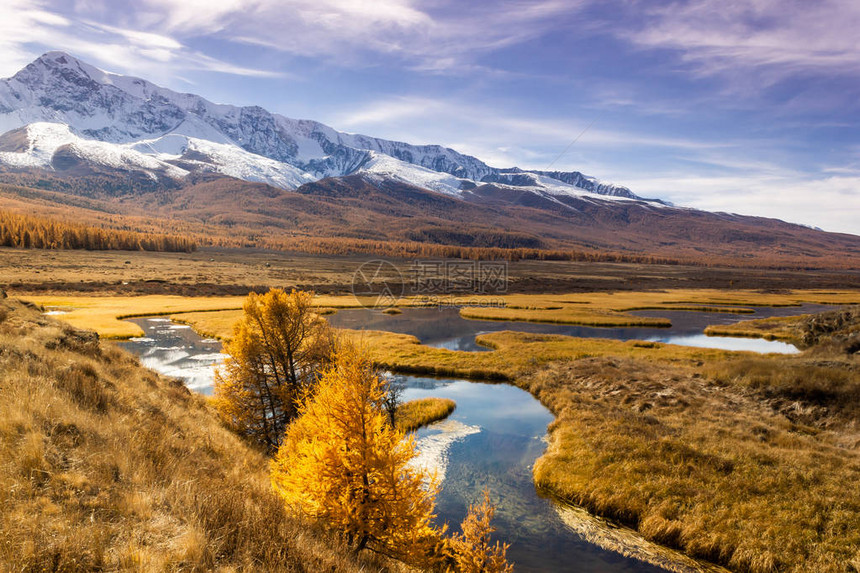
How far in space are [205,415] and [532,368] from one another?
29.6 meters

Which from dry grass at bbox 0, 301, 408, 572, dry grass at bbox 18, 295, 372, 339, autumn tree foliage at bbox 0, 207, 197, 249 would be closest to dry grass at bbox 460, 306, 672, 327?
dry grass at bbox 18, 295, 372, 339

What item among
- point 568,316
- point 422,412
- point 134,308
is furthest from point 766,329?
point 134,308

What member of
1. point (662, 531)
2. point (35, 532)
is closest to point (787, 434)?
point (662, 531)

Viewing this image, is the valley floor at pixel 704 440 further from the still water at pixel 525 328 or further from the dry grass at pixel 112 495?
the dry grass at pixel 112 495

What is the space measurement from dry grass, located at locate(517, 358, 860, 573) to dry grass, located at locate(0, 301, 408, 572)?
43.7 feet

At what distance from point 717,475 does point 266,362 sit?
25.9 meters

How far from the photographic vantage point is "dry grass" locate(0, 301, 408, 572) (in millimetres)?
6480

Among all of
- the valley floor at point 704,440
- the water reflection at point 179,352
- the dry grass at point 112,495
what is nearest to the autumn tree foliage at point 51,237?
the water reflection at point 179,352

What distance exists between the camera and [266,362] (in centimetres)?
2830

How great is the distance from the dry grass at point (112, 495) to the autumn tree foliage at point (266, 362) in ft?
37.2

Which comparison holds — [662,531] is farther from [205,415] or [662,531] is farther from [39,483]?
[205,415]

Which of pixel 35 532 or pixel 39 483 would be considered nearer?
pixel 35 532

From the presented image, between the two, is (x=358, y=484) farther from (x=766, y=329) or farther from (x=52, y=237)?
(x=52, y=237)

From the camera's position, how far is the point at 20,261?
117 m
